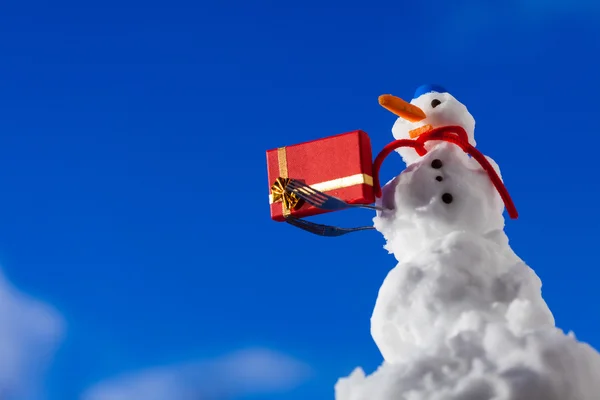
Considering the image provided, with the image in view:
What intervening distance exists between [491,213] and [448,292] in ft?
0.87

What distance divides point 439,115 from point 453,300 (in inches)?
18.4

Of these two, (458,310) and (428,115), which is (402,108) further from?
(458,310)

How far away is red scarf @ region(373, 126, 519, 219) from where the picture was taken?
5.76ft

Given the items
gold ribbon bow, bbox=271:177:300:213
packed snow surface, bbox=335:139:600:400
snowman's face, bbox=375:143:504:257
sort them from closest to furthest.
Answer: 1. packed snow surface, bbox=335:139:600:400
2. snowman's face, bbox=375:143:504:257
3. gold ribbon bow, bbox=271:177:300:213

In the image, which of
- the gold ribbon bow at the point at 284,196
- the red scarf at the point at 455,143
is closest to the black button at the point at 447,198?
the red scarf at the point at 455,143

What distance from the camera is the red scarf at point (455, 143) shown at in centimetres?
175

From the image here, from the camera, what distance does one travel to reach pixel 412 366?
1388 millimetres

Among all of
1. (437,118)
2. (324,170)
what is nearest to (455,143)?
(437,118)

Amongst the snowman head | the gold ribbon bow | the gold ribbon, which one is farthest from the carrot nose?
the gold ribbon bow

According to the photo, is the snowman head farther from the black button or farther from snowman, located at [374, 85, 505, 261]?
the black button

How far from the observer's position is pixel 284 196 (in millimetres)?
1812

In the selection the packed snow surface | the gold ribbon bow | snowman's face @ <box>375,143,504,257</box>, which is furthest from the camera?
the gold ribbon bow

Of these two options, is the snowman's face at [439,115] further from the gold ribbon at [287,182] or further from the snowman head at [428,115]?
the gold ribbon at [287,182]

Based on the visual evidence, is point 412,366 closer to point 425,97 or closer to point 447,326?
point 447,326
